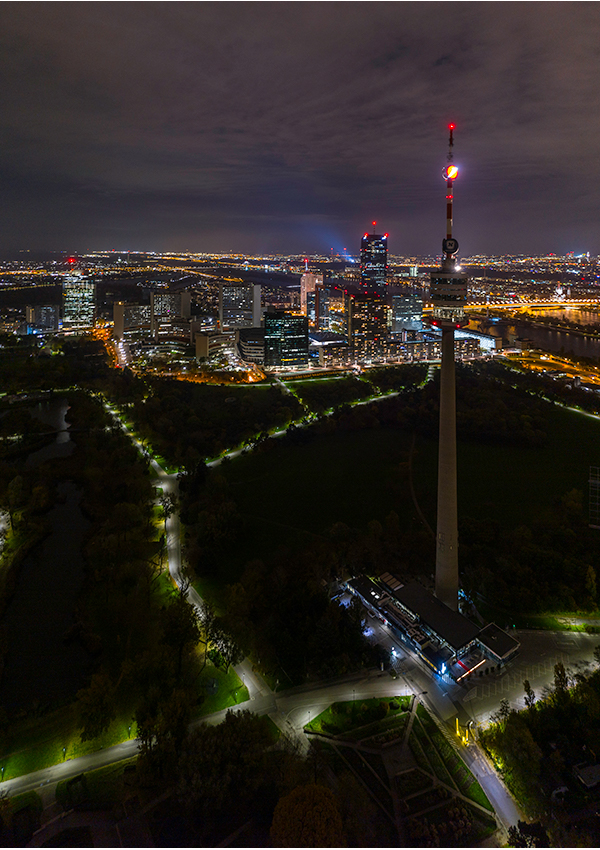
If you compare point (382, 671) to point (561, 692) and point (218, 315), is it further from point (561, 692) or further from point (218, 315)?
point (218, 315)

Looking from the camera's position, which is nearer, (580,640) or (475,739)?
(475,739)

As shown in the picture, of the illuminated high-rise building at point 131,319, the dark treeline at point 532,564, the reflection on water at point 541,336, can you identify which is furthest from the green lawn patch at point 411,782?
the illuminated high-rise building at point 131,319

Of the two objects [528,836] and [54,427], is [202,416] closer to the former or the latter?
[54,427]

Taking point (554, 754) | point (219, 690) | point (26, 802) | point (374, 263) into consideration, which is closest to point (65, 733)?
point (26, 802)

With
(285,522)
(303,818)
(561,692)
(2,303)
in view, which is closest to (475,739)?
(561,692)

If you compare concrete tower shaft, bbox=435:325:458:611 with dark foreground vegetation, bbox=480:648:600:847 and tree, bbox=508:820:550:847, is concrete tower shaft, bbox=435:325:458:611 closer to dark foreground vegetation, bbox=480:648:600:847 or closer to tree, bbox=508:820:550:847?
dark foreground vegetation, bbox=480:648:600:847
